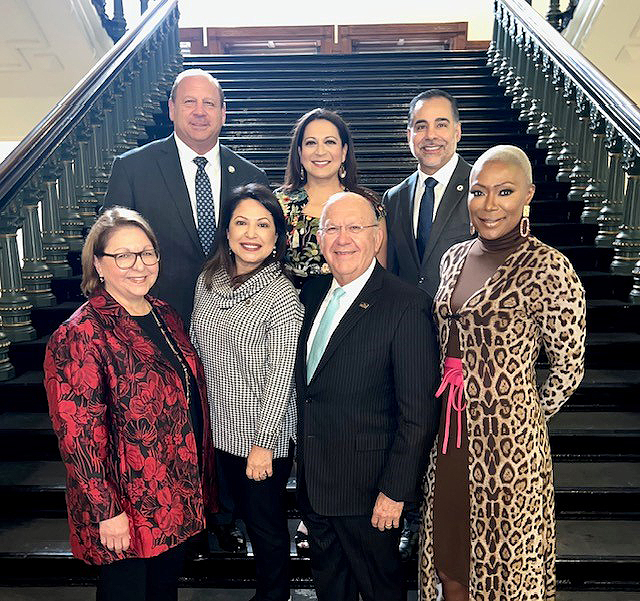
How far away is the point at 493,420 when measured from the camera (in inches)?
72.6

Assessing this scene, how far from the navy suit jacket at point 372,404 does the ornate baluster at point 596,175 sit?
3.01 m

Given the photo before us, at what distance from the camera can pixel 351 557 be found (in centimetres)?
201

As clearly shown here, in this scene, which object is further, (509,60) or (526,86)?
(509,60)

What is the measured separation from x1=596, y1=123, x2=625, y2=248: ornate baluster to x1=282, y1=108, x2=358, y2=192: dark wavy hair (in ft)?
7.66

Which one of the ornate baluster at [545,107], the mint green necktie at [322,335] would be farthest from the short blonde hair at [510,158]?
the ornate baluster at [545,107]

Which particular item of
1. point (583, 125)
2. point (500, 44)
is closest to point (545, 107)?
point (583, 125)

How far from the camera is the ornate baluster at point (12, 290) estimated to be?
3.66m

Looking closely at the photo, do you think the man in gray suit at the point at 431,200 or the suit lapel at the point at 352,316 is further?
the man in gray suit at the point at 431,200

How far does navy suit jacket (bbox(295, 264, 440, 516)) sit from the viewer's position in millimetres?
1895

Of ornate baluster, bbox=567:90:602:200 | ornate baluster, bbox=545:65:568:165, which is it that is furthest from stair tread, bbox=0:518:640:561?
ornate baluster, bbox=545:65:568:165

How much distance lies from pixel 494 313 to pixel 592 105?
330cm

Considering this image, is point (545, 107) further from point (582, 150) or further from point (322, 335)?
point (322, 335)

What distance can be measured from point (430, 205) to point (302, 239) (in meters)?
0.54

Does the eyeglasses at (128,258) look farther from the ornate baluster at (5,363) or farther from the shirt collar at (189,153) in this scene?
the ornate baluster at (5,363)
